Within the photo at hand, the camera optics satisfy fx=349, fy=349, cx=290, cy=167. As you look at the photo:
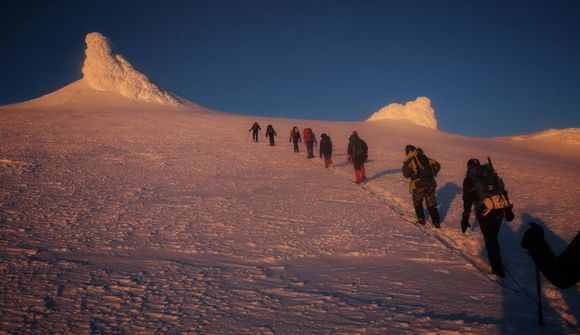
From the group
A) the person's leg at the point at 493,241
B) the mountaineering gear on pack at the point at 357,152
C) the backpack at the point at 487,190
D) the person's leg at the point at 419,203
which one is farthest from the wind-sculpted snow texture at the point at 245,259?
the mountaineering gear on pack at the point at 357,152

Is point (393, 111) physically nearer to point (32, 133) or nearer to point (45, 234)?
point (32, 133)

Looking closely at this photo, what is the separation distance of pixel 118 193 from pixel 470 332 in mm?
8790

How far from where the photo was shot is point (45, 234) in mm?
5844

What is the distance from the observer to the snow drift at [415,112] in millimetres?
106312

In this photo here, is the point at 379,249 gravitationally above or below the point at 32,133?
below

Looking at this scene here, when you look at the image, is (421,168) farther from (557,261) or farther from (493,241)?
(557,261)

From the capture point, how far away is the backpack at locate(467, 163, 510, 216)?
5.73m

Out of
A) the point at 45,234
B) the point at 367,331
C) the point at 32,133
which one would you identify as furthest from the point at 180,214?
the point at 32,133

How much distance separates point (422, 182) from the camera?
817 cm

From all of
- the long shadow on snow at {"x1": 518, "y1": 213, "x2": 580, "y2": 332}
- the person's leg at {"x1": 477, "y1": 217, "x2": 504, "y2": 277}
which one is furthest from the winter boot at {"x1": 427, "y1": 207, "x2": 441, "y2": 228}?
the person's leg at {"x1": 477, "y1": 217, "x2": 504, "y2": 277}

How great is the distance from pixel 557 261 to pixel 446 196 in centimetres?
1000

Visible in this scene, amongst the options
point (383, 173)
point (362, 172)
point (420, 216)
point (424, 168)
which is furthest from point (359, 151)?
point (420, 216)

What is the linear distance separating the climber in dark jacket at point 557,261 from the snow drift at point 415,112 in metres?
107

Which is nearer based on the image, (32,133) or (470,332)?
(470,332)
